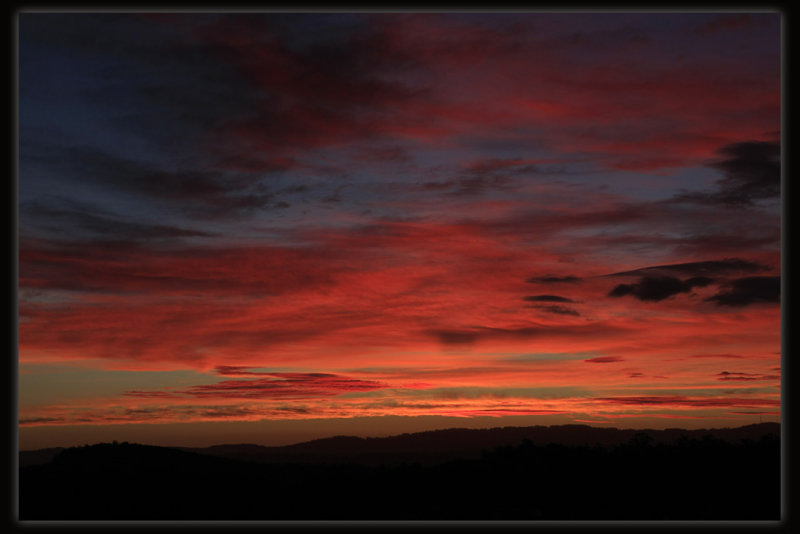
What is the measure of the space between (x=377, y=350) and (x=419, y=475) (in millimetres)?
2241

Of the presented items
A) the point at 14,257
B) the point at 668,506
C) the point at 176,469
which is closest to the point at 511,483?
the point at 668,506

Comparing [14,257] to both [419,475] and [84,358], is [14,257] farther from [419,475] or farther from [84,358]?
[419,475]

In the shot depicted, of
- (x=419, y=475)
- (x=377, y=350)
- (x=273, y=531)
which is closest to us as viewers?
(x=273, y=531)

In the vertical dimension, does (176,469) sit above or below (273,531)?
above

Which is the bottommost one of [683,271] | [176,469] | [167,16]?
[176,469]

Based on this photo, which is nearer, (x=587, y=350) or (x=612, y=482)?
(x=612, y=482)

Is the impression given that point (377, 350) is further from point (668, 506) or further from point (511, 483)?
point (668, 506)

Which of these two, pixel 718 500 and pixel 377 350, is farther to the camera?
pixel 377 350

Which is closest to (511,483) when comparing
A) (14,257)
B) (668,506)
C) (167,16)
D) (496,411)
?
(496,411)

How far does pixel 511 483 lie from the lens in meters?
14.7

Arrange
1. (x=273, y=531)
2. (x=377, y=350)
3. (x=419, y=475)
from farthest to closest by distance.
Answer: (x=377, y=350)
(x=419, y=475)
(x=273, y=531)

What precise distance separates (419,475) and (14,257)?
267 inches

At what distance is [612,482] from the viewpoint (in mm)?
14758

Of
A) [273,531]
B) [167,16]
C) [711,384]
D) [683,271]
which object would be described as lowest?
[273,531]
